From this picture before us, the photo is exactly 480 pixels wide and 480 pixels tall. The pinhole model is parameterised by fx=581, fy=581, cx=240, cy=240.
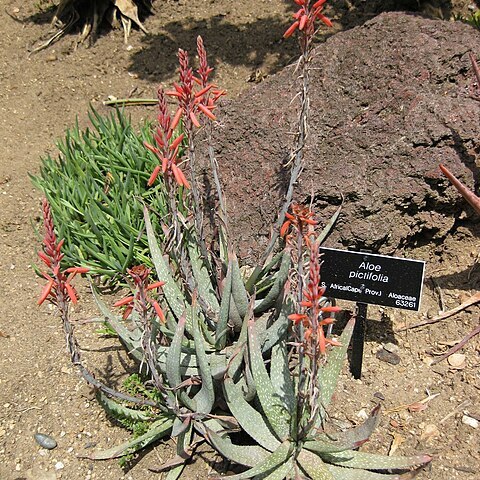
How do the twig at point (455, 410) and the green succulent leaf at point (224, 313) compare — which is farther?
the twig at point (455, 410)

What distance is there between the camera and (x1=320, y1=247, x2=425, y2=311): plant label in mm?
2494

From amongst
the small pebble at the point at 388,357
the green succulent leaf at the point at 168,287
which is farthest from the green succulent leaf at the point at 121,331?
the small pebble at the point at 388,357

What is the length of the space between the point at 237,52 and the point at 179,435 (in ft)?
13.3

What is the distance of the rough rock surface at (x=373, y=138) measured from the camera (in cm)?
299

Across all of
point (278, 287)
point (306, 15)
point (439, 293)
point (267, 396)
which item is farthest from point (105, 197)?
point (439, 293)

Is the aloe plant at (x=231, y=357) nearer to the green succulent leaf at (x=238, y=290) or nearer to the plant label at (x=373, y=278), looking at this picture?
the green succulent leaf at (x=238, y=290)

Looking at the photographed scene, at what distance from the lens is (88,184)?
364 centimetres

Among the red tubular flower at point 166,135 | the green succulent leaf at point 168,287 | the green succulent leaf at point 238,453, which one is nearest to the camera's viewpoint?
the red tubular flower at point 166,135

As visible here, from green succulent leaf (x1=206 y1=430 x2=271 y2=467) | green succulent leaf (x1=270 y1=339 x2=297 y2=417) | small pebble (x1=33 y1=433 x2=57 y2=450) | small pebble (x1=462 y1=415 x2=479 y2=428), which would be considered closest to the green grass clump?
small pebble (x1=33 y1=433 x2=57 y2=450)

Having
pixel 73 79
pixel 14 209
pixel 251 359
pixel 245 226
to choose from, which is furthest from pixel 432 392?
pixel 73 79

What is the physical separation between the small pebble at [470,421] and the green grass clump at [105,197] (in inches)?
72.0

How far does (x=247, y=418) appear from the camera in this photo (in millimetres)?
2320

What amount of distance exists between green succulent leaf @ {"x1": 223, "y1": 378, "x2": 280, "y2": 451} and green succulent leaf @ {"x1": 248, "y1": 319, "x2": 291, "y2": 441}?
5cm

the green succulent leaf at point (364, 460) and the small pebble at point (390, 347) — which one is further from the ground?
the green succulent leaf at point (364, 460)
